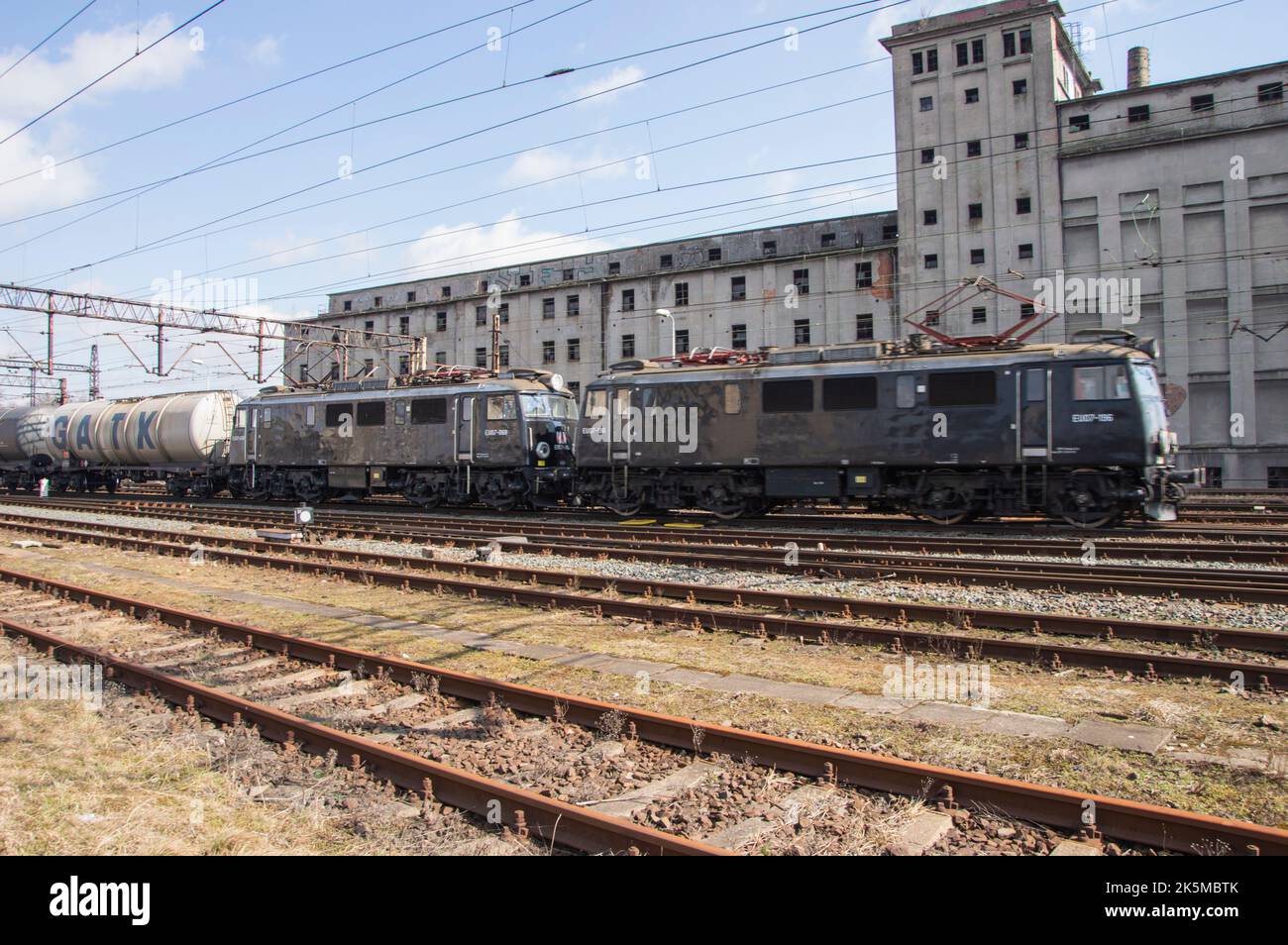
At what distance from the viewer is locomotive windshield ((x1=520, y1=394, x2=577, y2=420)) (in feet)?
77.2

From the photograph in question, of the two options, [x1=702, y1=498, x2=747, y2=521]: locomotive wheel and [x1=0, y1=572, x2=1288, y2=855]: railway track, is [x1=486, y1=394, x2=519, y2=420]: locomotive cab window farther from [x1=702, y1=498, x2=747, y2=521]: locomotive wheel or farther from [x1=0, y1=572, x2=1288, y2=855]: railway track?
[x1=0, y1=572, x2=1288, y2=855]: railway track

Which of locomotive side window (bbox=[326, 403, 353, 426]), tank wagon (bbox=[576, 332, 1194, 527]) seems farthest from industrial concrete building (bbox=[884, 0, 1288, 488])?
locomotive side window (bbox=[326, 403, 353, 426])

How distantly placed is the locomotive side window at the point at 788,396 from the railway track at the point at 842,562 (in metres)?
3.39

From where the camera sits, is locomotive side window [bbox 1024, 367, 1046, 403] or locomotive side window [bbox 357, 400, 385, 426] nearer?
locomotive side window [bbox 1024, 367, 1046, 403]

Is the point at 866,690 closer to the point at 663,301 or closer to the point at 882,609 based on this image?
the point at 882,609

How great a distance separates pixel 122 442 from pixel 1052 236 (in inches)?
1736

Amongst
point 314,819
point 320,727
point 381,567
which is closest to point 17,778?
point 320,727

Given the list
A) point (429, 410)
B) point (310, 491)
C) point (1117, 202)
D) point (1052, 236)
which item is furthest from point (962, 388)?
point (1117, 202)

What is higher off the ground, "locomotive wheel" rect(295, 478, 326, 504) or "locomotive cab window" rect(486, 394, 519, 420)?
"locomotive cab window" rect(486, 394, 519, 420)

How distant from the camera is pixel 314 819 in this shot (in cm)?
491

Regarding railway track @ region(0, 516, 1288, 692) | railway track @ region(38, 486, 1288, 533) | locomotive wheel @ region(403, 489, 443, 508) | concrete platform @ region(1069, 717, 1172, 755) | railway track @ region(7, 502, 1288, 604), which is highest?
locomotive wheel @ region(403, 489, 443, 508)

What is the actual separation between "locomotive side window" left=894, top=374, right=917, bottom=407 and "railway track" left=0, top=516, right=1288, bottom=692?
8.65 meters

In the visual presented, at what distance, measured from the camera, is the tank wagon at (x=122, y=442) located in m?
31.4

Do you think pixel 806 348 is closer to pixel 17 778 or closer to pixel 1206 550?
pixel 1206 550
